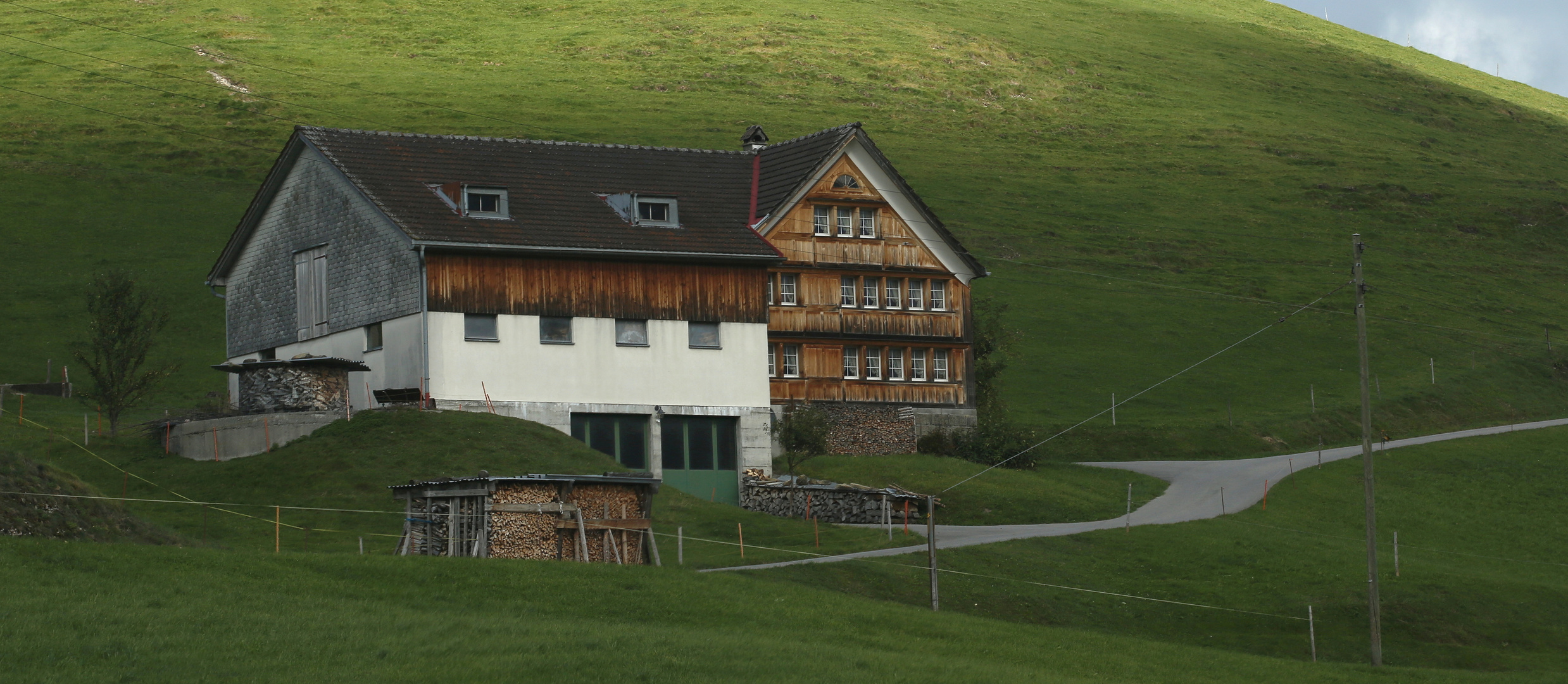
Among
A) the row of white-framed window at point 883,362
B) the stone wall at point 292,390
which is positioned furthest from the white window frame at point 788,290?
the stone wall at point 292,390

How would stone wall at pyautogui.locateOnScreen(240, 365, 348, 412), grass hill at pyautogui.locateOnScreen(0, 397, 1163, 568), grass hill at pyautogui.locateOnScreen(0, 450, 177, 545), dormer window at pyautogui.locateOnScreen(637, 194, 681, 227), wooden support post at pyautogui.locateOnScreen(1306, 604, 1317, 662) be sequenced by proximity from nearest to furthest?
grass hill at pyautogui.locateOnScreen(0, 450, 177, 545)
wooden support post at pyautogui.locateOnScreen(1306, 604, 1317, 662)
grass hill at pyautogui.locateOnScreen(0, 397, 1163, 568)
stone wall at pyautogui.locateOnScreen(240, 365, 348, 412)
dormer window at pyautogui.locateOnScreen(637, 194, 681, 227)

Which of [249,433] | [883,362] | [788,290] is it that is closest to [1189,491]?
[883,362]

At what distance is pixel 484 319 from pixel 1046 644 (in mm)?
25054

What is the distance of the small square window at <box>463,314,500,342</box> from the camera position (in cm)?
5334

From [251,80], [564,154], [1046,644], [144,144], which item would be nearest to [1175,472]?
[564,154]

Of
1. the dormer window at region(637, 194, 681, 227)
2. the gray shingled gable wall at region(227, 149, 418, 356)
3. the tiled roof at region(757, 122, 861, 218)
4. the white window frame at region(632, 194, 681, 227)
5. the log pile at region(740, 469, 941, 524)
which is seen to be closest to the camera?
the log pile at region(740, 469, 941, 524)

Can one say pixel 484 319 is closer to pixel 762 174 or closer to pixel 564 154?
pixel 564 154

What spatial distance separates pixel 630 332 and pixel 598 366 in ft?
5.42

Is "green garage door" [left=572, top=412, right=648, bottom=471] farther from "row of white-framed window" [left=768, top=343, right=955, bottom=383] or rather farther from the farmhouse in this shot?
"row of white-framed window" [left=768, top=343, right=955, bottom=383]

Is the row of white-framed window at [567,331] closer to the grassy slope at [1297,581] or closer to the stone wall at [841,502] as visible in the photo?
the stone wall at [841,502]

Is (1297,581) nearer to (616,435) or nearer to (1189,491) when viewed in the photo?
(1189,491)

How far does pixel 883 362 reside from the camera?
63.8 metres

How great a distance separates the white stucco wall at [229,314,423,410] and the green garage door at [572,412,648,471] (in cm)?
537

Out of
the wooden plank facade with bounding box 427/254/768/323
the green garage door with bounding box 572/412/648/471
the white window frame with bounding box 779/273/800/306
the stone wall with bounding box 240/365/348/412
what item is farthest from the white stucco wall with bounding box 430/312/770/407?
the white window frame with bounding box 779/273/800/306
